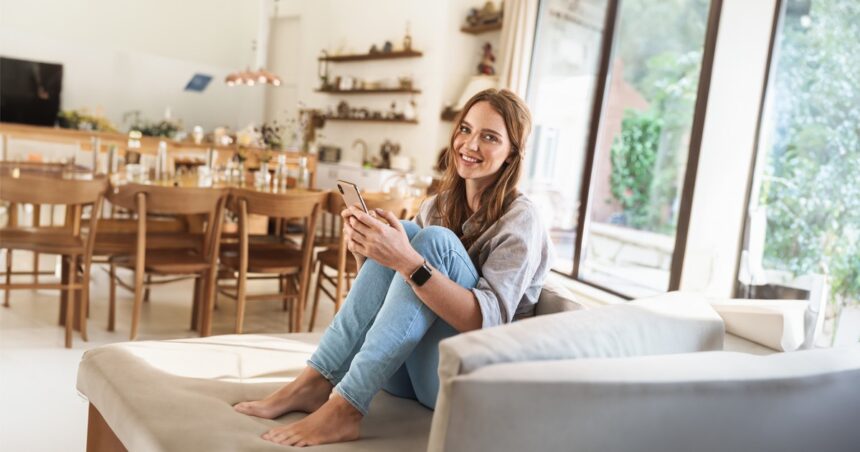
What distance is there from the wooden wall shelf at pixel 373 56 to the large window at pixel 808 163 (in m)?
3.81

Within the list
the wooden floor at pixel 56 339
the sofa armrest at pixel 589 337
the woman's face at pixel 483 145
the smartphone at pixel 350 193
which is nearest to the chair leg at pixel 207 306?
the wooden floor at pixel 56 339

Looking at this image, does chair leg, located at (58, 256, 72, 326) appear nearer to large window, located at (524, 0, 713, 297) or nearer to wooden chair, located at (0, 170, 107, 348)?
wooden chair, located at (0, 170, 107, 348)

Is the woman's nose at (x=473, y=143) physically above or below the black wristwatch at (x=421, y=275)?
above

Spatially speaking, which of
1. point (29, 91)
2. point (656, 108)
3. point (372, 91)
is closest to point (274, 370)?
point (656, 108)

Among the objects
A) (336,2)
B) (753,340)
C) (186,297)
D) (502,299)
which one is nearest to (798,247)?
(753,340)

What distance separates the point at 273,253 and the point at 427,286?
2.48 metres

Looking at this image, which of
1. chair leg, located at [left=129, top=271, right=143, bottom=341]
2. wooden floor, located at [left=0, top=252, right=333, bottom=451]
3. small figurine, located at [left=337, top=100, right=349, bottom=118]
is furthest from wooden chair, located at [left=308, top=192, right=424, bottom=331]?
small figurine, located at [left=337, top=100, right=349, bottom=118]

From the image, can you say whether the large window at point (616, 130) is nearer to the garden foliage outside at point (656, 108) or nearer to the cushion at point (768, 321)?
the garden foliage outside at point (656, 108)

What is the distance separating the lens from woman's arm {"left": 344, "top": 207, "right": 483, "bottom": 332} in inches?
60.2

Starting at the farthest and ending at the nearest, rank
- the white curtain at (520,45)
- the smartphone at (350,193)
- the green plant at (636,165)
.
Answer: the white curtain at (520,45) < the green plant at (636,165) < the smartphone at (350,193)

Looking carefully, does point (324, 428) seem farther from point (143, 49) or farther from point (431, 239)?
point (143, 49)

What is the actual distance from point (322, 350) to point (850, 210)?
2.86 m

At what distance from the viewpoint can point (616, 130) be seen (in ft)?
16.6

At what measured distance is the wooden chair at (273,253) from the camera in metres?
3.39
